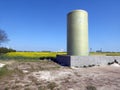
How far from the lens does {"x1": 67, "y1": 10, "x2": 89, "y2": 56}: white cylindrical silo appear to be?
15.8 meters

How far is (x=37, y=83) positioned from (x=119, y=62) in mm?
10126

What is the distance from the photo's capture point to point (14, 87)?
7.66 meters

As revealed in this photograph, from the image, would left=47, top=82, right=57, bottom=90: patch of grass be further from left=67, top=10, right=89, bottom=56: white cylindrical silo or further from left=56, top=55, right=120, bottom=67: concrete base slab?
left=67, top=10, right=89, bottom=56: white cylindrical silo

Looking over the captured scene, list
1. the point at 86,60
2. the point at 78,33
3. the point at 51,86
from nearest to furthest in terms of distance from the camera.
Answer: the point at 51,86
the point at 86,60
the point at 78,33

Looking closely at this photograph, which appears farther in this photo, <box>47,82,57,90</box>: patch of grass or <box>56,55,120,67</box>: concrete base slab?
<box>56,55,120,67</box>: concrete base slab

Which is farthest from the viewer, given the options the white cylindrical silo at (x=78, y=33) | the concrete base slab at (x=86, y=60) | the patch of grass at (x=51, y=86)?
the white cylindrical silo at (x=78, y=33)

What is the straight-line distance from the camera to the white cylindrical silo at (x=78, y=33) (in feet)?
→ 51.7

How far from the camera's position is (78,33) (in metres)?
15.7

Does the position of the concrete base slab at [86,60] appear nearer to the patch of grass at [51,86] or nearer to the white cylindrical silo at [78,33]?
the white cylindrical silo at [78,33]

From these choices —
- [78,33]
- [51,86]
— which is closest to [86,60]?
[78,33]

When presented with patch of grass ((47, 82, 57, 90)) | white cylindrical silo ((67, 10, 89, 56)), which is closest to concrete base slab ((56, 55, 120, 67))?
white cylindrical silo ((67, 10, 89, 56))

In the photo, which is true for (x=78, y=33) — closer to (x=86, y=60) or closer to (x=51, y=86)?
(x=86, y=60)

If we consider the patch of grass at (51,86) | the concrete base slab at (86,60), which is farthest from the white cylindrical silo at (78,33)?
the patch of grass at (51,86)

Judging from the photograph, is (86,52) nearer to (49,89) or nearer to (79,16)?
(79,16)
